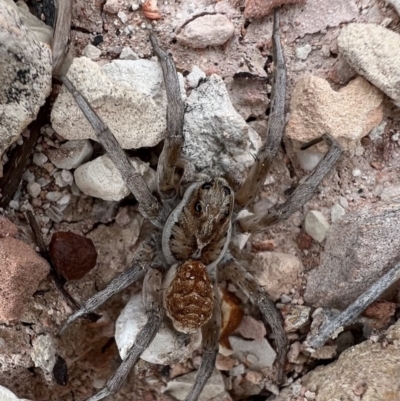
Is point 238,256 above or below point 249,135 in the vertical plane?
below

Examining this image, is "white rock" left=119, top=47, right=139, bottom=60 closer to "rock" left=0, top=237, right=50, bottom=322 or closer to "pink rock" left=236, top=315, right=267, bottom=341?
"rock" left=0, top=237, right=50, bottom=322

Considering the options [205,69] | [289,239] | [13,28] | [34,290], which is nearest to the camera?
[13,28]

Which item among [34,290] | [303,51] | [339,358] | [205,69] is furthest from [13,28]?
[339,358]

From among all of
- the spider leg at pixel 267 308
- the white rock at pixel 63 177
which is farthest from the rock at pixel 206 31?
the spider leg at pixel 267 308

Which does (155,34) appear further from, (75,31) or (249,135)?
(249,135)

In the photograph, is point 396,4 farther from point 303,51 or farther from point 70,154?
point 70,154

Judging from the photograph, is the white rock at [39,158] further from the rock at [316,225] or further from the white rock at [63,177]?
the rock at [316,225]

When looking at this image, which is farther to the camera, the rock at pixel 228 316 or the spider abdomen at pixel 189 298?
the rock at pixel 228 316
